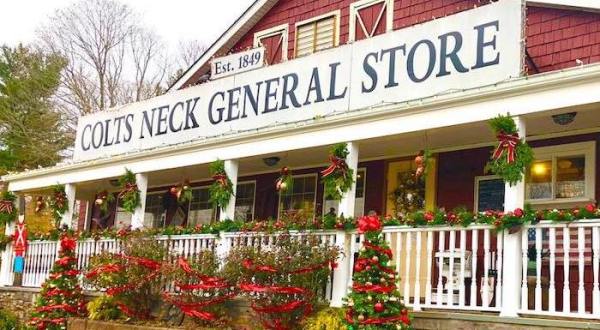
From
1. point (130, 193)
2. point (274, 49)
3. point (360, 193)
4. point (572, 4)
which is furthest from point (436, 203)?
point (274, 49)

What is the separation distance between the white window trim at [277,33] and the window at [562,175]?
688cm

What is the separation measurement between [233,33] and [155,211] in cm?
465

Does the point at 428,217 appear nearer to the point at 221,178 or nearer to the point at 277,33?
the point at 221,178

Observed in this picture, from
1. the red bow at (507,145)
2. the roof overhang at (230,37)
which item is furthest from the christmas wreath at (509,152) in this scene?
the roof overhang at (230,37)

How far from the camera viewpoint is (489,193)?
11.3 metres

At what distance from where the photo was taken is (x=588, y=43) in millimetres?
10961

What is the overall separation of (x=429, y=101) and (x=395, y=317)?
8.97 ft

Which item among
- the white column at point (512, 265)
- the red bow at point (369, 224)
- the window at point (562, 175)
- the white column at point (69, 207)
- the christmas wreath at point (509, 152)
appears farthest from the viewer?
the white column at point (69, 207)

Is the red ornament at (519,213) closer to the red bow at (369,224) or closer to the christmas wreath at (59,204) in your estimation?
the red bow at (369,224)

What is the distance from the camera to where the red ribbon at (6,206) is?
51.8ft

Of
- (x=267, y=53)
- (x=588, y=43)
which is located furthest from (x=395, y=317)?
(x=267, y=53)

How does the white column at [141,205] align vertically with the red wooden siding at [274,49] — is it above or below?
below

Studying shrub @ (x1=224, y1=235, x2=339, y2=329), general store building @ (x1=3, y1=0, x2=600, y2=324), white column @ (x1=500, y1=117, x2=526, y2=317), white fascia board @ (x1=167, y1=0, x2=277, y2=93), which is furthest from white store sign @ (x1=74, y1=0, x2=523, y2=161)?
white fascia board @ (x1=167, y1=0, x2=277, y2=93)

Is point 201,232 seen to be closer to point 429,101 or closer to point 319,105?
point 319,105
